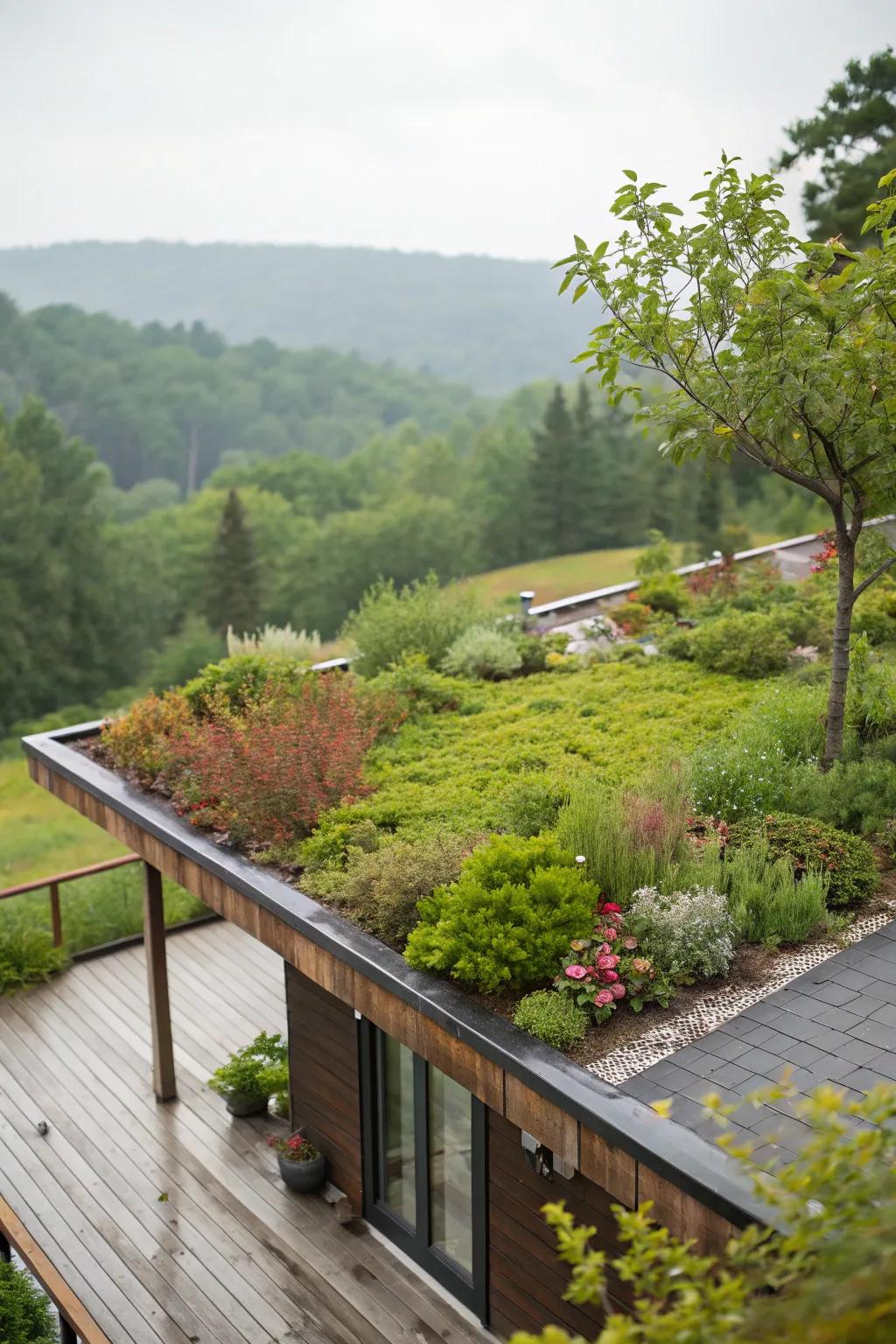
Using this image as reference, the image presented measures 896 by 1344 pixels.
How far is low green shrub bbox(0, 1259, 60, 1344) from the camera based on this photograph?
5461 millimetres

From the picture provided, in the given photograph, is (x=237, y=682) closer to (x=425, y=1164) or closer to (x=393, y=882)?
(x=393, y=882)

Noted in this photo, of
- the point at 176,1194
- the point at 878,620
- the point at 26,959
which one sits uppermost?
the point at 878,620

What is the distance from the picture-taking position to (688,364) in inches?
258

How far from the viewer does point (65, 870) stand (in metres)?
28.2

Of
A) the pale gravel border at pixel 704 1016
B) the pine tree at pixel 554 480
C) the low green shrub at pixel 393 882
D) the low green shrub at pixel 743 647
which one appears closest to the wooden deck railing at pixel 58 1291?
the low green shrub at pixel 393 882

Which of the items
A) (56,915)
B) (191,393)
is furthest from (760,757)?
(191,393)

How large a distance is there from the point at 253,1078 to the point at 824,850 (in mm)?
4233

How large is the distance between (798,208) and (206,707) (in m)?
16.3

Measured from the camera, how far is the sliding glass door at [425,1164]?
5.91 meters

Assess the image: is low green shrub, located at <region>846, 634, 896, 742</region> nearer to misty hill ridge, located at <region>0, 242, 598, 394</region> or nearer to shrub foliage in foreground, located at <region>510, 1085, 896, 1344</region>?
shrub foliage in foreground, located at <region>510, 1085, 896, 1344</region>

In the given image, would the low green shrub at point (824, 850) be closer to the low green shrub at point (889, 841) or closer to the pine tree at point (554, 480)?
the low green shrub at point (889, 841)

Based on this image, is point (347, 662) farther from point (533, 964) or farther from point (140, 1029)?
point (533, 964)

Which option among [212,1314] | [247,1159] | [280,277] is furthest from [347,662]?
[280,277]

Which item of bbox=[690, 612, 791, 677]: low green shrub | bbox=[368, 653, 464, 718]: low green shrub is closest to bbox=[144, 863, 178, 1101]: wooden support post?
bbox=[368, 653, 464, 718]: low green shrub
